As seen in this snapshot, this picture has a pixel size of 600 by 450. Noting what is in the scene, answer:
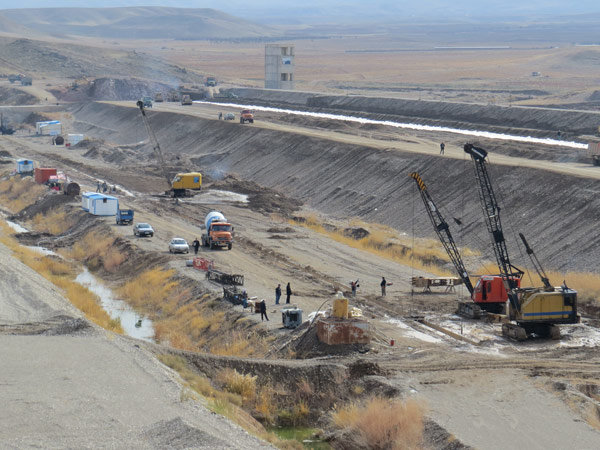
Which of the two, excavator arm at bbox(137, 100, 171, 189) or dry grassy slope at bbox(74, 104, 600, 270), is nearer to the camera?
dry grassy slope at bbox(74, 104, 600, 270)

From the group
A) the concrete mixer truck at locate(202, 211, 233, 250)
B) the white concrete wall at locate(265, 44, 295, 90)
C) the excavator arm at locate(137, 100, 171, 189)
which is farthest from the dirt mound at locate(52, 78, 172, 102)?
the concrete mixer truck at locate(202, 211, 233, 250)

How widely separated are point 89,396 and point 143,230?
1270 inches

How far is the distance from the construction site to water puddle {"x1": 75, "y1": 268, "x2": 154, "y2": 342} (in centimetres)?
19

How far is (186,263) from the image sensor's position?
158ft

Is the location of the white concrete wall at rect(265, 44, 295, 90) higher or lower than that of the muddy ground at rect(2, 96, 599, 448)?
higher

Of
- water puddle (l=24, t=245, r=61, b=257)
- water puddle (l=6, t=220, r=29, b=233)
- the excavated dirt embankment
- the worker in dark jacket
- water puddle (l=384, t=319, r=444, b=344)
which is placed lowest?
water puddle (l=6, t=220, r=29, b=233)

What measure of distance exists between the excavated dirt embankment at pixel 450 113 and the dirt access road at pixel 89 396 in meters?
62.8

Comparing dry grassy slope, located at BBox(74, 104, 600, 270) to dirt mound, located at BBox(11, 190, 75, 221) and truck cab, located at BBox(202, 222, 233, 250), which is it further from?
dirt mound, located at BBox(11, 190, 75, 221)

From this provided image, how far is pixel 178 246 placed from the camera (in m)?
51.1

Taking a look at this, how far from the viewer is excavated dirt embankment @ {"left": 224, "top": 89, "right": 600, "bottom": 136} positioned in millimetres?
86750

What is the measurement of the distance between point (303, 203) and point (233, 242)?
16.8 m

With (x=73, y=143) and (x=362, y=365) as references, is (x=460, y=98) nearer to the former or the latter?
(x=73, y=143)

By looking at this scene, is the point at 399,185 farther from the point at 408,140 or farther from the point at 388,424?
the point at 388,424

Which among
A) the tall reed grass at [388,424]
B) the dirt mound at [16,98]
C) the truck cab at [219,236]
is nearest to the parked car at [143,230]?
the truck cab at [219,236]
